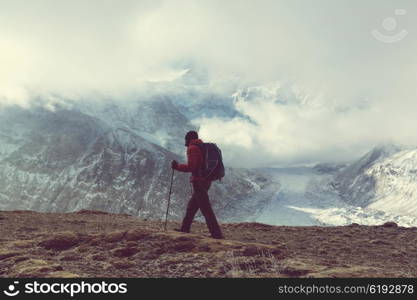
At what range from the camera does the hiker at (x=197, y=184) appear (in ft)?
48.4

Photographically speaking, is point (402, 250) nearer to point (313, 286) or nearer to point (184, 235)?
point (184, 235)

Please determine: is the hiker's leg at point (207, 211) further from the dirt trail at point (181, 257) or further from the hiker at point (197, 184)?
the dirt trail at point (181, 257)

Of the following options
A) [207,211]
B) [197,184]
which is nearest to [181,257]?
[207,211]

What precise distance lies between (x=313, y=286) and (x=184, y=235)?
516 centimetres

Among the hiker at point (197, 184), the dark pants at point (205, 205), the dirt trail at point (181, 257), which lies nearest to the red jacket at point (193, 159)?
the hiker at point (197, 184)

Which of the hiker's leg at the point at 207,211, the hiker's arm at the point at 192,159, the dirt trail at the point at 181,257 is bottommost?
the dirt trail at the point at 181,257

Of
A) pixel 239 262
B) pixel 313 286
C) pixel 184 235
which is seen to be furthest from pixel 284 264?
pixel 184 235

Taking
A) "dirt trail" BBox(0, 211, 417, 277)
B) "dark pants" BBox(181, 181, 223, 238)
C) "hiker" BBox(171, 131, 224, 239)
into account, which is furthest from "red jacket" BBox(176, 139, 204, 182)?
"dirt trail" BBox(0, 211, 417, 277)

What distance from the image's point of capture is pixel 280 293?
8211mm

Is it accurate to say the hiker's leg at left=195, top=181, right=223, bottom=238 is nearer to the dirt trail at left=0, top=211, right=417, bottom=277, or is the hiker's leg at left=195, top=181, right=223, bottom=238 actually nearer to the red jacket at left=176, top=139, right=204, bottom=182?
the red jacket at left=176, top=139, right=204, bottom=182

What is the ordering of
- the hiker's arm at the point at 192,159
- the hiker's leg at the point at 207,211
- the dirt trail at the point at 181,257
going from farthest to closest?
1. the hiker's leg at the point at 207,211
2. the hiker's arm at the point at 192,159
3. the dirt trail at the point at 181,257

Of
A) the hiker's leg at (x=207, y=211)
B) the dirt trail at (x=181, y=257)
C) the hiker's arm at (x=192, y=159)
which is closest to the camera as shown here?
the dirt trail at (x=181, y=257)

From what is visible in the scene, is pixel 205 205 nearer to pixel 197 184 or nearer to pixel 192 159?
pixel 197 184

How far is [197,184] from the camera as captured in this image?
49.4ft
